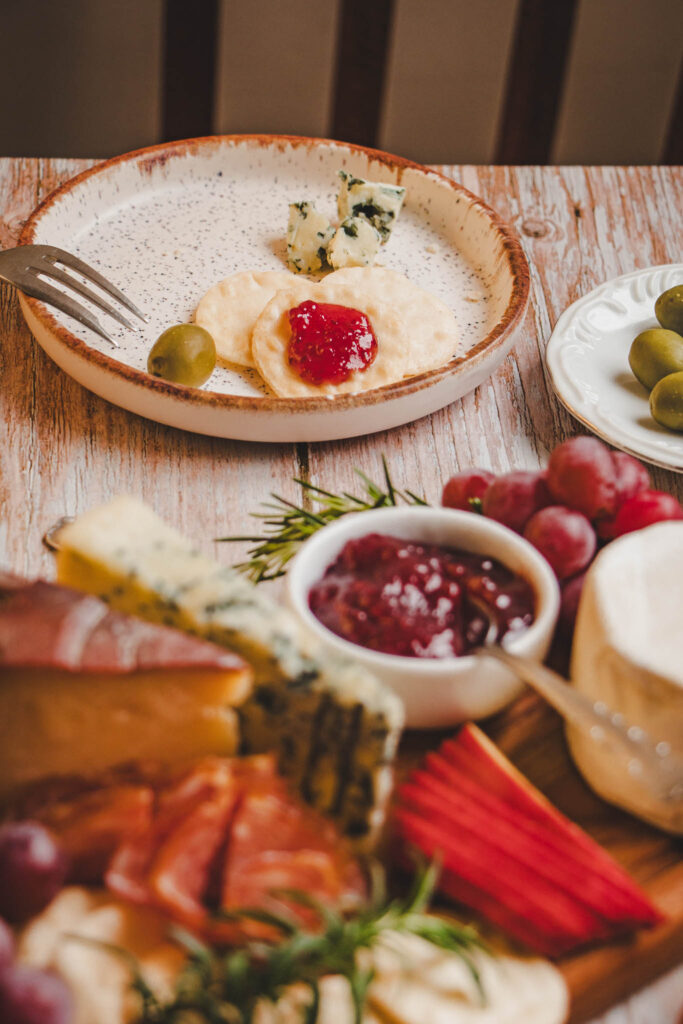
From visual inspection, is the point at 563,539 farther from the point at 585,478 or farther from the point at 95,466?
the point at 95,466

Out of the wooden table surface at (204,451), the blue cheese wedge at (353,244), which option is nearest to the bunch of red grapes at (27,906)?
the wooden table surface at (204,451)

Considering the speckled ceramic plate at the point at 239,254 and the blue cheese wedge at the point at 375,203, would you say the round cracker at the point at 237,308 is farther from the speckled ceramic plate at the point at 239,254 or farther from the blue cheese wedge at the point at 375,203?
the blue cheese wedge at the point at 375,203

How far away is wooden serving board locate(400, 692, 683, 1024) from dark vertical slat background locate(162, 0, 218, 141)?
228cm

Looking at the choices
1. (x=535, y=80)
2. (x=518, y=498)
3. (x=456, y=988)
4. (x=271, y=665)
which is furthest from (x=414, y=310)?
(x=535, y=80)

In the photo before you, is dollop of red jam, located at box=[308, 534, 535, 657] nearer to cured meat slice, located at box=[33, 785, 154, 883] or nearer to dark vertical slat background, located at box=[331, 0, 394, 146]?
cured meat slice, located at box=[33, 785, 154, 883]

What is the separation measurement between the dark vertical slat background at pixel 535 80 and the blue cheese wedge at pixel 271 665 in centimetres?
239

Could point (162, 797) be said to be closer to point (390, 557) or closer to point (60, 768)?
point (60, 768)

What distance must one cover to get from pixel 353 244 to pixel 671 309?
455 millimetres

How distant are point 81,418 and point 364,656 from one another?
0.67m

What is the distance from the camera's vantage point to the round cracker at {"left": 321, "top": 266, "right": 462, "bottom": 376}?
51.6 inches

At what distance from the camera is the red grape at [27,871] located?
574 millimetres

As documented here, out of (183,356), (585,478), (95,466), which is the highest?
(585,478)

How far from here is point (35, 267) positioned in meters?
1.31

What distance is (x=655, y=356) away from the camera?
126 centimetres
